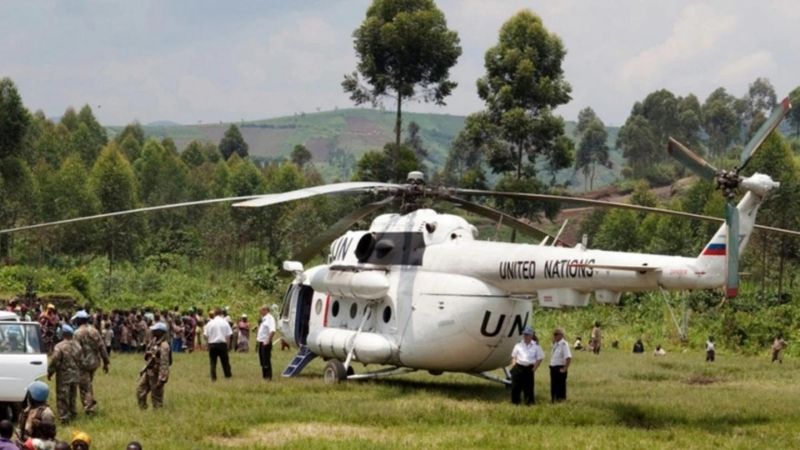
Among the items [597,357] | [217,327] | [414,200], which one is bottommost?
[597,357]

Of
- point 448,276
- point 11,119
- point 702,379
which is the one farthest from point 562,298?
point 11,119

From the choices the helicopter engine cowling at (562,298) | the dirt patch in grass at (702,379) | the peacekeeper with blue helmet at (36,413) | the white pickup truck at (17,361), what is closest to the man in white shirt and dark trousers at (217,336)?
the white pickup truck at (17,361)

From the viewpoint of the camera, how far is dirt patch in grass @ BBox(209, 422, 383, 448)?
15.5m

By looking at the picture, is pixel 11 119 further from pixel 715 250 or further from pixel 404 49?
pixel 715 250

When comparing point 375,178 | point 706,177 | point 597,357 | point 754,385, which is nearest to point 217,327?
point 706,177

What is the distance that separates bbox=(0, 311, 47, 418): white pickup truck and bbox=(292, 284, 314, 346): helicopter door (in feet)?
28.8

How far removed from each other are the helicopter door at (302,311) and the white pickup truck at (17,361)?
28.8ft

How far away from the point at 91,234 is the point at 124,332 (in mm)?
35629

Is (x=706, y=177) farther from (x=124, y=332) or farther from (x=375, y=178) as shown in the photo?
(x=375, y=178)

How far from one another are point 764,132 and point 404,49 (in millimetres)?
36286

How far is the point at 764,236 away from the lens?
56.5 metres

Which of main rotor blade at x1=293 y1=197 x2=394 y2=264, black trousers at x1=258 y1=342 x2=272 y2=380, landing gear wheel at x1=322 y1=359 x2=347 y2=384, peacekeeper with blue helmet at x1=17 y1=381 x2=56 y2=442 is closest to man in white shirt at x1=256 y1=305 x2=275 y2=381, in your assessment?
black trousers at x1=258 y1=342 x2=272 y2=380

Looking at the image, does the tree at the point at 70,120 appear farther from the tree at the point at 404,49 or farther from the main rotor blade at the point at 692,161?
the main rotor blade at the point at 692,161

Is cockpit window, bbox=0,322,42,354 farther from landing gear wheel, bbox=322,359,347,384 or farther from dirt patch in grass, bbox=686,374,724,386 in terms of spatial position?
dirt patch in grass, bbox=686,374,724,386
